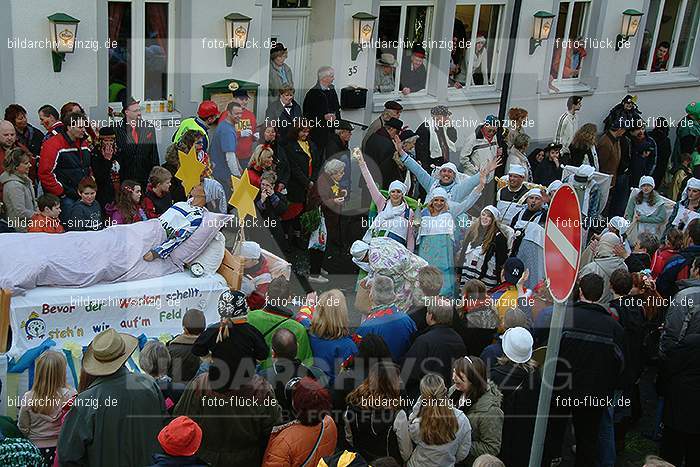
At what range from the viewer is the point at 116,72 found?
11625 mm

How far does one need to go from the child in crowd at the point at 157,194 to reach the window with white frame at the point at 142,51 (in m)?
3.06

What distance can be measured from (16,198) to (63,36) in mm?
2580

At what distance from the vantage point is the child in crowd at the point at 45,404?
596 cm

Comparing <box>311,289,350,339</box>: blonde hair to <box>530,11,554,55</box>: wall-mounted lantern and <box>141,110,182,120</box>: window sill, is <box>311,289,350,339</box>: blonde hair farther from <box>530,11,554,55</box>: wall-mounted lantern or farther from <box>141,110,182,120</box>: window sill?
<box>530,11,554,55</box>: wall-mounted lantern

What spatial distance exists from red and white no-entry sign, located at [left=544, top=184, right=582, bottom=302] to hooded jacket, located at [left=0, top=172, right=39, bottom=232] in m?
5.68

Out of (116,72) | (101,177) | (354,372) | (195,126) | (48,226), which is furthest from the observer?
(116,72)

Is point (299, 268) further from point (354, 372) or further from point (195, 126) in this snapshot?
point (354, 372)

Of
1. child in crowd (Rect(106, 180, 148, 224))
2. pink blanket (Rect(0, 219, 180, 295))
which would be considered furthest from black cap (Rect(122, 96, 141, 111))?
pink blanket (Rect(0, 219, 180, 295))

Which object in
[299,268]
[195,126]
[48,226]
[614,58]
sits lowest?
[299,268]

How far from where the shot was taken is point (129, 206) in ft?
29.0

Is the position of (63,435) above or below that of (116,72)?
below

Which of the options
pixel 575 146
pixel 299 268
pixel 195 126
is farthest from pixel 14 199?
pixel 575 146

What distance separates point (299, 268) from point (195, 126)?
7.01 ft

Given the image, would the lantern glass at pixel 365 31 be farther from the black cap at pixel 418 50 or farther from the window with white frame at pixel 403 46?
the black cap at pixel 418 50
